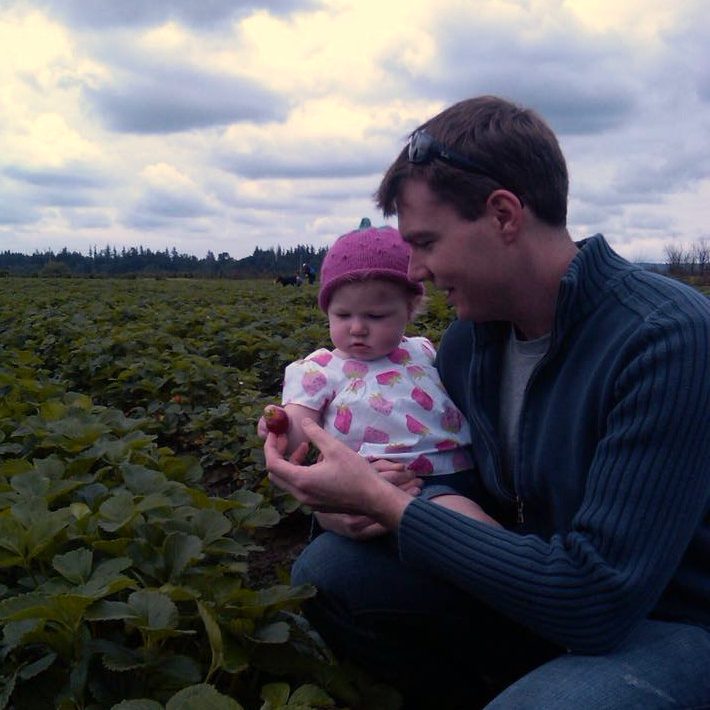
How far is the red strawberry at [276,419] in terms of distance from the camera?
240 cm

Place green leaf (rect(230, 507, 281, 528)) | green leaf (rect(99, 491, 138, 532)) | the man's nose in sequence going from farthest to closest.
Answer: green leaf (rect(230, 507, 281, 528)) < green leaf (rect(99, 491, 138, 532)) < the man's nose

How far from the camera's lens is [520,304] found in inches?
82.8

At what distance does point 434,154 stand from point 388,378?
666 mm

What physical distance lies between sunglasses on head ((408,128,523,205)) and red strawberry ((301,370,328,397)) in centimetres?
66

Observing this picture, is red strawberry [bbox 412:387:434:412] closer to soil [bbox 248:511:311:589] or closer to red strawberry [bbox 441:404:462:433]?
red strawberry [bbox 441:404:462:433]

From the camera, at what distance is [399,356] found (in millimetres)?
2537

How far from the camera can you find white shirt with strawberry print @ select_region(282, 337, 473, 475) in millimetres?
2375

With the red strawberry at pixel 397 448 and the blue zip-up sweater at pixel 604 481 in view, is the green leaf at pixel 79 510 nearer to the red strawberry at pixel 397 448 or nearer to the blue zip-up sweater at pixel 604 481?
the red strawberry at pixel 397 448

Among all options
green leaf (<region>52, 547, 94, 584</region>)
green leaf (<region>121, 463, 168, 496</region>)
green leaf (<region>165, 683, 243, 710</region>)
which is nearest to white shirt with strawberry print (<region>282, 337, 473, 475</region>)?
green leaf (<region>121, 463, 168, 496</region>)

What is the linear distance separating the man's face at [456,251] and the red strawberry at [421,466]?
0.44m

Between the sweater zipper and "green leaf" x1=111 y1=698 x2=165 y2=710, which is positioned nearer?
"green leaf" x1=111 y1=698 x2=165 y2=710

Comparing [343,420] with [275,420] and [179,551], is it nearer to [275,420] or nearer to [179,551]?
[275,420]

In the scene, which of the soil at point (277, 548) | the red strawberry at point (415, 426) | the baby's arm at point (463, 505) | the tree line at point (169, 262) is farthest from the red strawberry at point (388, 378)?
the tree line at point (169, 262)

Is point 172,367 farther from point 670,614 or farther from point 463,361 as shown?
point 670,614
